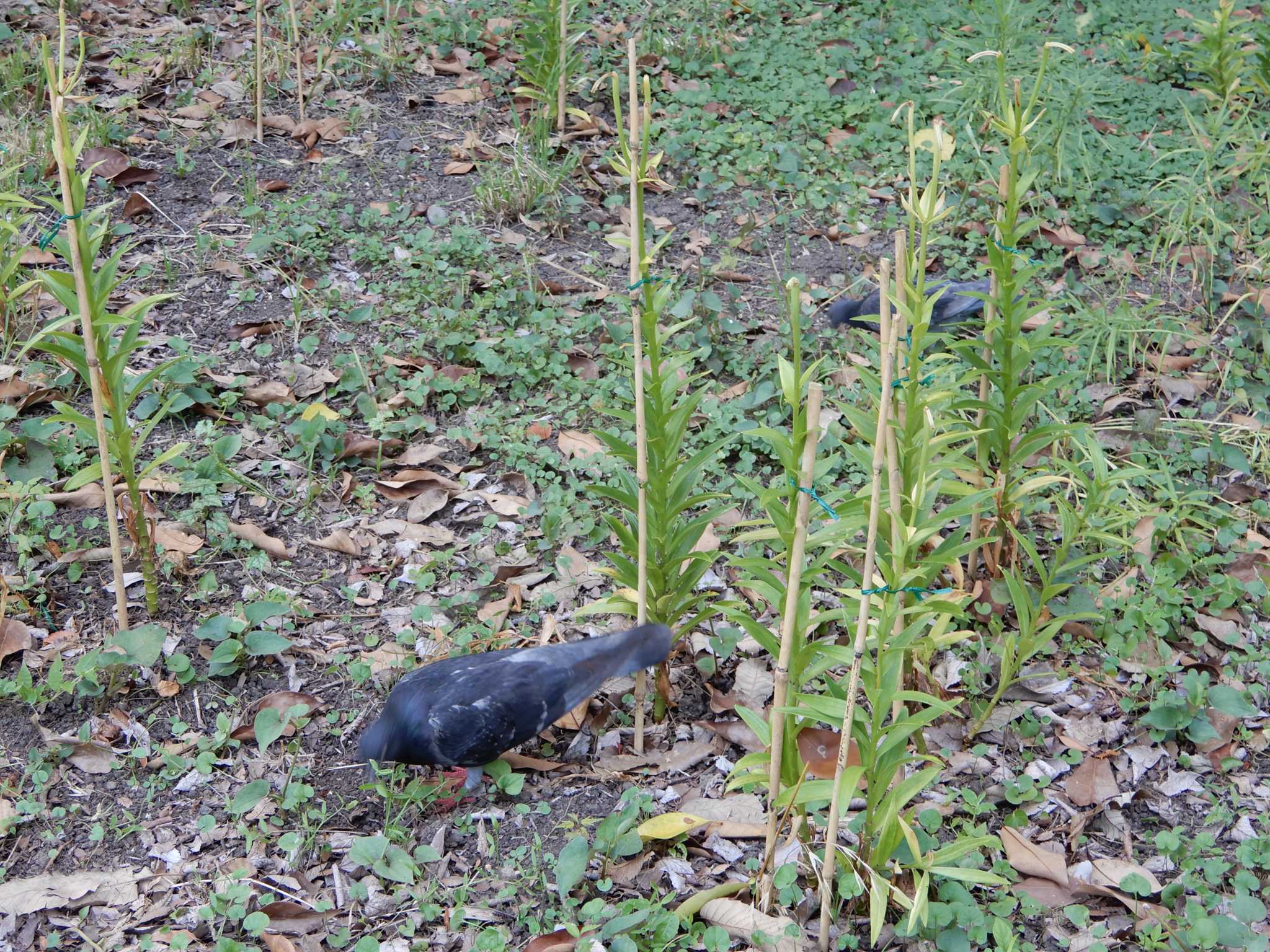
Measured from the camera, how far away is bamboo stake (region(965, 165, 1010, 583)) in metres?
2.85

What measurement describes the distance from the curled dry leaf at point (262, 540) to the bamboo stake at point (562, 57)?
8.89 feet

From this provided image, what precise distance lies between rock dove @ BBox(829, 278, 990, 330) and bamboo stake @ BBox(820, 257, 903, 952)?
2007 mm

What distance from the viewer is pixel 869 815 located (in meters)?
2.19

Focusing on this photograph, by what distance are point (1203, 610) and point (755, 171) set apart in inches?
110

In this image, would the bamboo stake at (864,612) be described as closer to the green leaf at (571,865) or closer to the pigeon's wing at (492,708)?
the green leaf at (571,865)

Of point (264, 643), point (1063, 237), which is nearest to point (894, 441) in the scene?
point (264, 643)

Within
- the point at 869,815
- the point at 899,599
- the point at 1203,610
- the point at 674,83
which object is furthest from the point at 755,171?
the point at 869,815

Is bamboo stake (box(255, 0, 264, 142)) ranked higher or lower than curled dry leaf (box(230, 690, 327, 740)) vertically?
higher

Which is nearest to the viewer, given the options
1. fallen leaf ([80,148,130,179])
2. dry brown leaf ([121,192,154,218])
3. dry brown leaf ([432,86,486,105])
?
dry brown leaf ([121,192,154,218])

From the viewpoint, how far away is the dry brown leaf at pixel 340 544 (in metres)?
3.26

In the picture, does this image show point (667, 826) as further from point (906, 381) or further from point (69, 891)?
point (69, 891)

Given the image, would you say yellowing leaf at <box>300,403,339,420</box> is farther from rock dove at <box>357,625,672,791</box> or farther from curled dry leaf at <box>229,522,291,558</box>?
rock dove at <box>357,625,672,791</box>

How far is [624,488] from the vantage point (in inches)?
119

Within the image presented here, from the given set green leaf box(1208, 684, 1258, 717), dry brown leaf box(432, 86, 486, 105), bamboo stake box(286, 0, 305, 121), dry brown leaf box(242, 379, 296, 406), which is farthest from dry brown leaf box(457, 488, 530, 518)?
dry brown leaf box(432, 86, 486, 105)
